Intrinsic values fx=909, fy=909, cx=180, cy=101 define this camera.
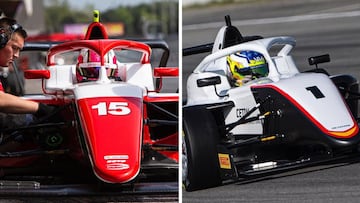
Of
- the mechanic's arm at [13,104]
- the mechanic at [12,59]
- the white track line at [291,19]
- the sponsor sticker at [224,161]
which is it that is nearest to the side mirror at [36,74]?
the mechanic at [12,59]

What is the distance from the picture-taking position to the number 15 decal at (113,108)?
21.6 feet

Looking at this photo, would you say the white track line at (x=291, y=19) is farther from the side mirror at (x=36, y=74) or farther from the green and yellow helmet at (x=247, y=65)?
the side mirror at (x=36, y=74)

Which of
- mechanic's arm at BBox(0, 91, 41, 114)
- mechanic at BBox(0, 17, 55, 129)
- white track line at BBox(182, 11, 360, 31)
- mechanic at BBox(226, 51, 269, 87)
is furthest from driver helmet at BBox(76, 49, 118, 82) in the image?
white track line at BBox(182, 11, 360, 31)

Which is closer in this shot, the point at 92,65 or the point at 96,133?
the point at 96,133

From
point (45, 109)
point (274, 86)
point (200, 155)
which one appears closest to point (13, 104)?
point (45, 109)

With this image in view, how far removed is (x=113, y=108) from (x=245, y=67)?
5.02ft

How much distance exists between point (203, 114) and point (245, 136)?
0.54 meters

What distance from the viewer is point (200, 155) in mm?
6723

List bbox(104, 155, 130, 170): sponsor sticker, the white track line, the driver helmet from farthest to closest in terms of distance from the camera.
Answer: the white track line < the driver helmet < bbox(104, 155, 130, 170): sponsor sticker

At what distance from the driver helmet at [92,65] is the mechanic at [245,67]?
39.7 inches

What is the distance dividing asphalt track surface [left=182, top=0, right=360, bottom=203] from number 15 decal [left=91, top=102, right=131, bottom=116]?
79 cm

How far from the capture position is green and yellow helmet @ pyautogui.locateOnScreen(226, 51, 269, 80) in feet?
24.8

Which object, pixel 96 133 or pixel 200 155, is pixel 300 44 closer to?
pixel 200 155

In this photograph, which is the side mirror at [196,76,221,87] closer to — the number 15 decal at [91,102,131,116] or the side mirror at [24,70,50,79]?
the number 15 decal at [91,102,131,116]
